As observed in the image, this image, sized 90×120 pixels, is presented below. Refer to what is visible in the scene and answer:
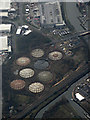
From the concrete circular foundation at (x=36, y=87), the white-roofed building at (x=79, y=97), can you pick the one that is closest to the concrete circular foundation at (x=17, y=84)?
the concrete circular foundation at (x=36, y=87)

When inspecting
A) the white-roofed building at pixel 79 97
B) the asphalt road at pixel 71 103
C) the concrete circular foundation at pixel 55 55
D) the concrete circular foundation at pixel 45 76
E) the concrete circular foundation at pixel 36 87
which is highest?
the concrete circular foundation at pixel 55 55

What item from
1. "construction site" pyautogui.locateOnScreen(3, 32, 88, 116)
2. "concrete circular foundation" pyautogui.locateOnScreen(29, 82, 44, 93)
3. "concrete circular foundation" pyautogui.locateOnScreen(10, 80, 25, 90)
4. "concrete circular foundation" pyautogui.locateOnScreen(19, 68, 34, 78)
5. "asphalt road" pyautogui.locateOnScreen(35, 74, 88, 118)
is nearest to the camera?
"asphalt road" pyautogui.locateOnScreen(35, 74, 88, 118)

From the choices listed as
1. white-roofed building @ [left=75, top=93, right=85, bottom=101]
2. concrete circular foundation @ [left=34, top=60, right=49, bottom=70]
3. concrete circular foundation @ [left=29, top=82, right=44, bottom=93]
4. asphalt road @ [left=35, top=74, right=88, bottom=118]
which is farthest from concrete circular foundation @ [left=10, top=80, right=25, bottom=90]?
white-roofed building @ [left=75, top=93, right=85, bottom=101]

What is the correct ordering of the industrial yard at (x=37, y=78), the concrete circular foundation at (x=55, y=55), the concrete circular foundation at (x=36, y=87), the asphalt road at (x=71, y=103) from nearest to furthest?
the asphalt road at (x=71, y=103) → the industrial yard at (x=37, y=78) → the concrete circular foundation at (x=36, y=87) → the concrete circular foundation at (x=55, y=55)

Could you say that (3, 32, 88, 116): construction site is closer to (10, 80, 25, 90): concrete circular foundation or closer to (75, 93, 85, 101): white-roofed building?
(10, 80, 25, 90): concrete circular foundation

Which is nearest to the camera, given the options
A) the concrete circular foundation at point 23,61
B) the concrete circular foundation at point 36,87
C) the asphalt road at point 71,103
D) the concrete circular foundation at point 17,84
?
the asphalt road at point 71,103

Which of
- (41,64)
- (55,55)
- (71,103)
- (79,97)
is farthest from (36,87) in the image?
(55,55)

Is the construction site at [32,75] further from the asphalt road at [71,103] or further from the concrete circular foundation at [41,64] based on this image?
the asphalt road at [71,103]

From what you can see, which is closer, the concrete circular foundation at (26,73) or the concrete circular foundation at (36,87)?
the concrete circular foundation at (36,87)

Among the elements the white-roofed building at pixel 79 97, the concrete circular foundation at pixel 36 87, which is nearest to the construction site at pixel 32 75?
the concrete circular foundation at pixel 36 87

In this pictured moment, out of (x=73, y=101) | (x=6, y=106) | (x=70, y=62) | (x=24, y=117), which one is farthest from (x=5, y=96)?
(x=70, y=62)

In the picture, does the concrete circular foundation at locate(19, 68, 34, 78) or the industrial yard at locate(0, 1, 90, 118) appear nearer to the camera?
the industrial yard at locate(0, 1, 90, 118)

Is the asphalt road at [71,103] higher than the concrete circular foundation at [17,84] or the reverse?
the reverse
